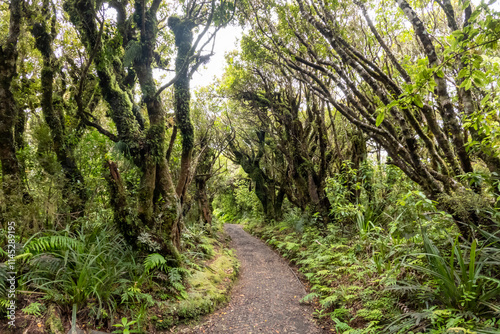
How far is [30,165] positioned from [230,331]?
7.09m

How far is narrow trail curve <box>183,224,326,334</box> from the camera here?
462 centimetres

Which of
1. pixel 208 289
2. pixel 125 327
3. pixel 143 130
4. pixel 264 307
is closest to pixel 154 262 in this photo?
pixel 125 327

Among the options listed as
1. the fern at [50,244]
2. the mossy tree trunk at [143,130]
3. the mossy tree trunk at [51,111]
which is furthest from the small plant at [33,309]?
the mossy tree trunk at [51,111]

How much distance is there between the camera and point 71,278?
153 inches

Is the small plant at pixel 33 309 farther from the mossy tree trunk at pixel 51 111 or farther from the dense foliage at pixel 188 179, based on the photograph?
the mossy tree trunk at pixel 51 111

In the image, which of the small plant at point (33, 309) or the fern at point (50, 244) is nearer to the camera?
the small plant at point (33, 309)

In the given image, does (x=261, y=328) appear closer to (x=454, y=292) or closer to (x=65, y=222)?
(x=454, y=292)

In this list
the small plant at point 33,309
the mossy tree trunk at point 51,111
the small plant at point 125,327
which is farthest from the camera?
the mossy tree trunk at point 51,111

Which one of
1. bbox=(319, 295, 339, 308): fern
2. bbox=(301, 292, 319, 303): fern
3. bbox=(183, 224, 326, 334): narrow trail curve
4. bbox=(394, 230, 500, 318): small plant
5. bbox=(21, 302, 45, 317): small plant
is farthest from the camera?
bbox=(301, 292, 319, 303): fern

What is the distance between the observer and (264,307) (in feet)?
18.0

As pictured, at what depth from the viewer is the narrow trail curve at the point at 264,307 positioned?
462 cm

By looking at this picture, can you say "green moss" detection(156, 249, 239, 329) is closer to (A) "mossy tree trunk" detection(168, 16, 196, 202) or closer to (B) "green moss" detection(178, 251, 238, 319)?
(B) "green moss" detection(178, 251, 238, 319)

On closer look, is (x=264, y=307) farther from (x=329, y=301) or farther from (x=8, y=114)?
(x=8, y=114)

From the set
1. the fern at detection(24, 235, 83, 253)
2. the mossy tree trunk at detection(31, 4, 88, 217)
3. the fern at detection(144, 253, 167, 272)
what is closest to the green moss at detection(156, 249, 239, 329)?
the fern at detection(144, 253, 167, 272)
